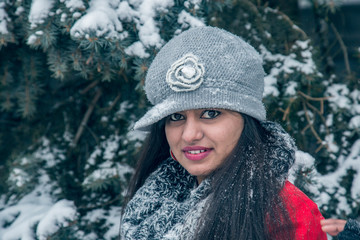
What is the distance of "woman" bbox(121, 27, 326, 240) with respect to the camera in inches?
48.4

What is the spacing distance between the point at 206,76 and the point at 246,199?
46 centimetres

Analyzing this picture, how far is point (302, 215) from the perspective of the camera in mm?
1269

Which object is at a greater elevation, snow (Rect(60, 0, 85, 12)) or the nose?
snow (Rect(60, 0, 85, 12))

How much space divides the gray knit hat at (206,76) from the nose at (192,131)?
0.10 m

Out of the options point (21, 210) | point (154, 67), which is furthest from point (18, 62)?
point (154, 67)

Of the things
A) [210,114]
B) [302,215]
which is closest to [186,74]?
[210,114]

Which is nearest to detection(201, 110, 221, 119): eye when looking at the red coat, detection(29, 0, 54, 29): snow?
the red coat

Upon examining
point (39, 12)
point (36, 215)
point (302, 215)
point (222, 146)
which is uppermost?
point (39, 12)

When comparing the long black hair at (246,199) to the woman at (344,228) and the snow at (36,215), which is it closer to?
the woman at (344,228)

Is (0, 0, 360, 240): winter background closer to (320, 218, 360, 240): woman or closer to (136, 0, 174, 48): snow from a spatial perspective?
(136, 0, 174, 48): snow

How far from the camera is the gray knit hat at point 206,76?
4.03 feet

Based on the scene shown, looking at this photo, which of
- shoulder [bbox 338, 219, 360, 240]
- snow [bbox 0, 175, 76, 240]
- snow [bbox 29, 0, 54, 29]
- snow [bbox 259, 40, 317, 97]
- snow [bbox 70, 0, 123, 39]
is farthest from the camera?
snow [bbox 259, 40, 317, 97]

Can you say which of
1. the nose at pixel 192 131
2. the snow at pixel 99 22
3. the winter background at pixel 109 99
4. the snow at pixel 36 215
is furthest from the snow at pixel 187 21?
the snow at pixel 36 215

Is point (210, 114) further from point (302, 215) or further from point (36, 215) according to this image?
point (36, 215)
